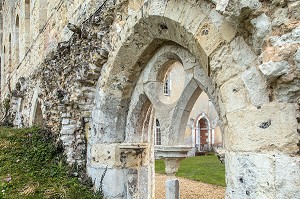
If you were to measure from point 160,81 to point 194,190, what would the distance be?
511 cm

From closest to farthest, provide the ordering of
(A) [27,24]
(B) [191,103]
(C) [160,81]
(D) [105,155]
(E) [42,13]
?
(B) [191,103] → (C) [160,81] → (D) [105,155] → (E) [42,13] → (A) [27,24]

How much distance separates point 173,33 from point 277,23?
1416 millimetres

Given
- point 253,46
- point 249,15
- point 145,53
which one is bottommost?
point 253,46

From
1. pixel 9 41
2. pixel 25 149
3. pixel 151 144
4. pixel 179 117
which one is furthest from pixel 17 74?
pixel 179 117

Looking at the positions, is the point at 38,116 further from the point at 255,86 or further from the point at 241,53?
the point at 255,86

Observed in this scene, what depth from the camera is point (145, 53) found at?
3.95m

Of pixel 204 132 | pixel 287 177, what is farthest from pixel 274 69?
pixel 204 132

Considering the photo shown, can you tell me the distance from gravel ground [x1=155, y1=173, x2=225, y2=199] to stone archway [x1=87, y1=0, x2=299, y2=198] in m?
3.68

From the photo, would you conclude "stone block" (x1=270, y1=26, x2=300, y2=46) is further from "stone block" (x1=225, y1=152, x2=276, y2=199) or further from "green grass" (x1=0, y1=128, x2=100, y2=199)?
"green grass" (x1=0, y1=128, x2=100, y2=199)

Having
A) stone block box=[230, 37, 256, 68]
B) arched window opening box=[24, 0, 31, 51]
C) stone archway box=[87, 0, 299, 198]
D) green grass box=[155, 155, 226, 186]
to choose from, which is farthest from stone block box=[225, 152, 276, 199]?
arched window opening box=[24, 0, 31, 51]

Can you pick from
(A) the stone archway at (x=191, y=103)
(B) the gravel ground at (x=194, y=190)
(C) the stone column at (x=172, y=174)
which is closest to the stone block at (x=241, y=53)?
(A) the stone archway at (x=191, y=103)

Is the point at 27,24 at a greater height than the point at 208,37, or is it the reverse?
the point at 27,24

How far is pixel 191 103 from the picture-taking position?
3576mm

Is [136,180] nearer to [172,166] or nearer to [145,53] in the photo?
[172,166]
